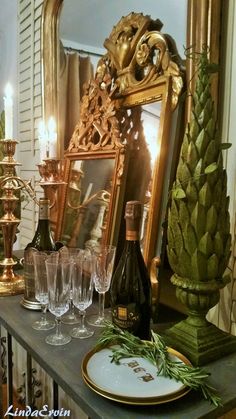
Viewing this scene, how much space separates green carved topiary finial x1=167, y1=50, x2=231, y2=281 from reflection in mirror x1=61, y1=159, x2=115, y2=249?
362mm

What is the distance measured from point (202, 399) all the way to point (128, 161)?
0.60 meters

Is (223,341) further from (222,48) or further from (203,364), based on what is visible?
(222,48)

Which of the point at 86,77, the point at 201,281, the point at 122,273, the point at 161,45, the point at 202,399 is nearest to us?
the point at 202,399

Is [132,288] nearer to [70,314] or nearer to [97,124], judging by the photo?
[70,314]

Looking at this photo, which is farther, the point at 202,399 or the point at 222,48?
the point at 222,48

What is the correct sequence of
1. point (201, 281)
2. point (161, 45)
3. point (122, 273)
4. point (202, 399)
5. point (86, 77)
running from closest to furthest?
point (202, 399) < point (201, 281) < point (122, 273) < point (161, 45) < point (86, 77)

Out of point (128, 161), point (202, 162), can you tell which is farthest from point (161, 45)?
point (202, 162)

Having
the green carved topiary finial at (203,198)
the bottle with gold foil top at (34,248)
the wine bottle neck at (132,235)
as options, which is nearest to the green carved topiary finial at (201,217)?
the green carved topiary finial at (203,198)

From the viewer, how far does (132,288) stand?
2.54ft

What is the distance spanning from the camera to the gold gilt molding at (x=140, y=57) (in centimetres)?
90

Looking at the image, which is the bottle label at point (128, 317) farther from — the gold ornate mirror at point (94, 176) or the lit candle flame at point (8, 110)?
the lit candle flame at point (8, 110)

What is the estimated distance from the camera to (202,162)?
2.18ft

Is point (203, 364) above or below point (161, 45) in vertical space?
below

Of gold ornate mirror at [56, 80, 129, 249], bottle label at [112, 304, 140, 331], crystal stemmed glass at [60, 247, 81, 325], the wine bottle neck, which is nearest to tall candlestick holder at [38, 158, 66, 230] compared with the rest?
gold ornate mirror at [56, 80, 129, 249]
